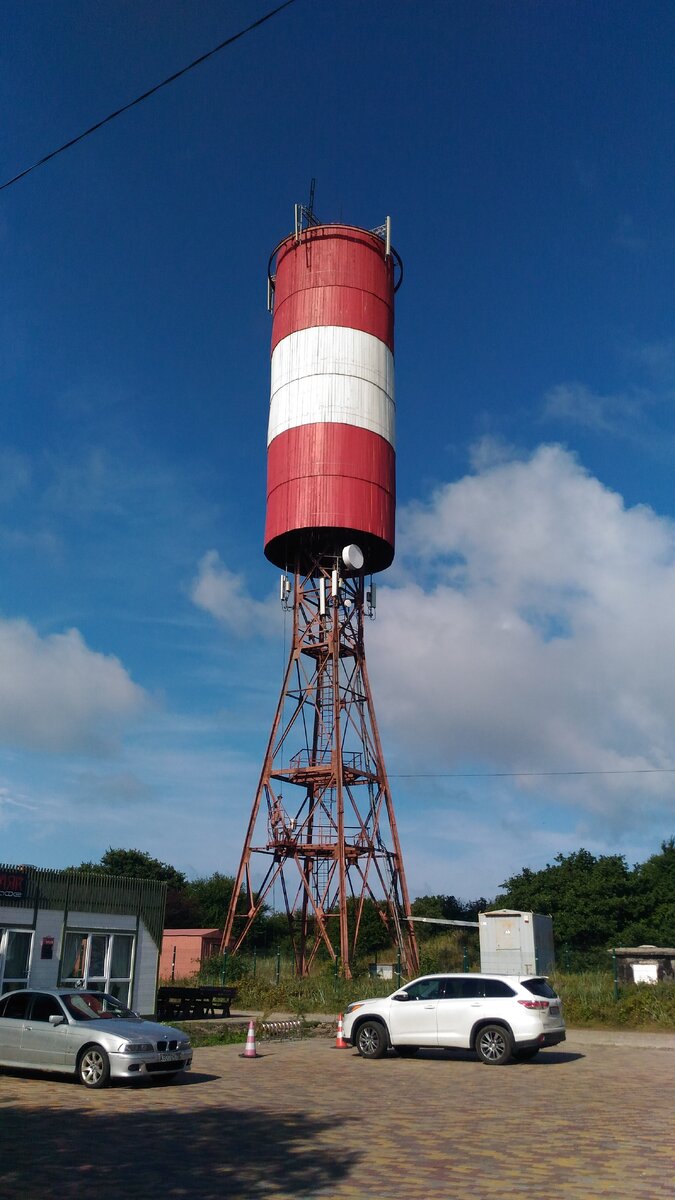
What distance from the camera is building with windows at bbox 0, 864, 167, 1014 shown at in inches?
934

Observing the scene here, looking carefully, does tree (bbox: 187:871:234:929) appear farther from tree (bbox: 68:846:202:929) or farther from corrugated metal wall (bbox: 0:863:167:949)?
corrugated metal wall (bbox: 0:863:167:949)

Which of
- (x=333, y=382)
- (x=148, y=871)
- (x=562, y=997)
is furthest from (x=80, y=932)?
(x=148, y=871)

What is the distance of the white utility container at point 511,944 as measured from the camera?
29375mm

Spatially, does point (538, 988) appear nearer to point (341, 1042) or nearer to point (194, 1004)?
point (341, 1042)

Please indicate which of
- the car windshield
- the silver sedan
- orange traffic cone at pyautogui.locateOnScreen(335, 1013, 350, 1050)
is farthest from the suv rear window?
the car windshield

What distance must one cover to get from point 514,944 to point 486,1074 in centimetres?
1324

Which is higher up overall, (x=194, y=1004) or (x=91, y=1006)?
(x=91, y=1006)

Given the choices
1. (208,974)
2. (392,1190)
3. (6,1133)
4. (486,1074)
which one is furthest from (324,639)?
(392,1190)

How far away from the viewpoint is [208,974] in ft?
119

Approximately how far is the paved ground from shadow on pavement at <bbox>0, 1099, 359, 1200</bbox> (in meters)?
0.02

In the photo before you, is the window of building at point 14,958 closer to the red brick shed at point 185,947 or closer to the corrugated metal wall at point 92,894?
the corrugated metal wall at point 92,894

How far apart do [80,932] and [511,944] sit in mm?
12565

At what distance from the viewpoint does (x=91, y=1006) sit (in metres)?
16.1

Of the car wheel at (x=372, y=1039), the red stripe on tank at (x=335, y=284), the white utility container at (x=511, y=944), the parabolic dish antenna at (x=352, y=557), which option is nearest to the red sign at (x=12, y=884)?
the car wheel at (x=372, y=1039)
